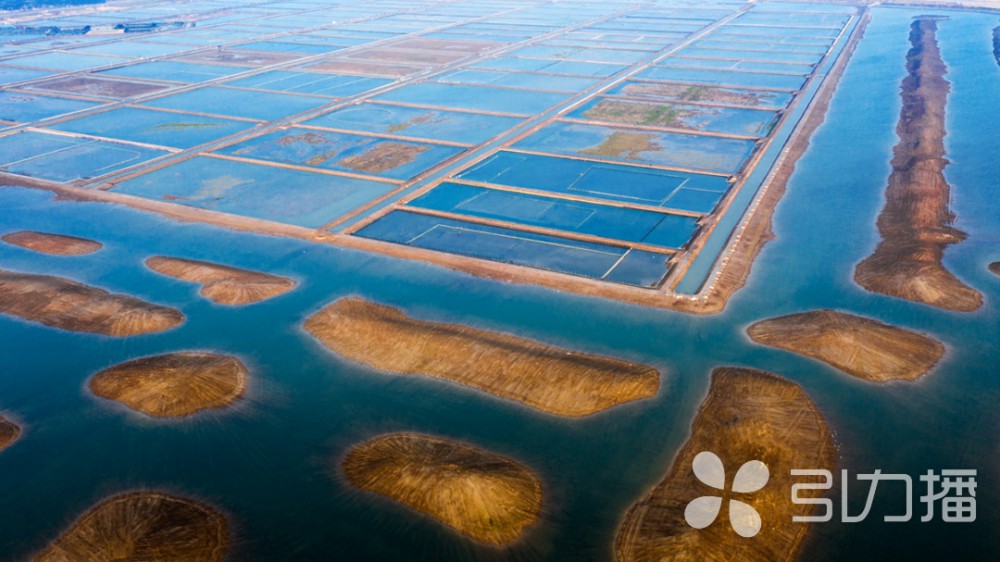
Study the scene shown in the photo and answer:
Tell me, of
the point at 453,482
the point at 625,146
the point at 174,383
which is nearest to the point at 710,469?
the point at 453,482

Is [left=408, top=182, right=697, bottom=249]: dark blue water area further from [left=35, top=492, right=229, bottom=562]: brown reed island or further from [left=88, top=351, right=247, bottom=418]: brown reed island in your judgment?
[left=35, top=492, right=229, bottom=562]: brown reed island

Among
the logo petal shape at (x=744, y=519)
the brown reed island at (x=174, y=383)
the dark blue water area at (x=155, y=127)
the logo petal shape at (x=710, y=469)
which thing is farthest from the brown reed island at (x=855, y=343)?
the dark blue water area at (x=155, y=127)

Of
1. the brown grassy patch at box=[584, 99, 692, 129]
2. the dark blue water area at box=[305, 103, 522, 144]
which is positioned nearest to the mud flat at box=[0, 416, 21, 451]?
the dark blue water area at box=[305, 103, 522, 144]

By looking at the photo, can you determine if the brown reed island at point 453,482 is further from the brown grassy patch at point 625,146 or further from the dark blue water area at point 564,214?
the brown grassy patch at point 625,146

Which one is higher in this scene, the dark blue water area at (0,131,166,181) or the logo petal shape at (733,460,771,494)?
the dark blue water area at (0,131,166,181)

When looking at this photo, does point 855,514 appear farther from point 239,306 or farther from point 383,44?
point 383,44

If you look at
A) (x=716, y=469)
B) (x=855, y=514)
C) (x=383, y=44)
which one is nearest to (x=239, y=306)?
(x=716, y=469)
